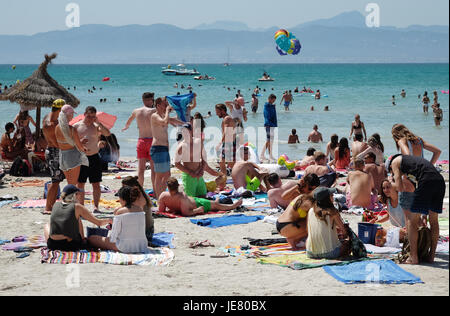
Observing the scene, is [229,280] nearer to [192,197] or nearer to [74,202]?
[74,202]

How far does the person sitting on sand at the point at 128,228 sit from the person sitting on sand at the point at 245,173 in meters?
3.18

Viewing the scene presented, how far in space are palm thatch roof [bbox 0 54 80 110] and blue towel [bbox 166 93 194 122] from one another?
3.29 meters

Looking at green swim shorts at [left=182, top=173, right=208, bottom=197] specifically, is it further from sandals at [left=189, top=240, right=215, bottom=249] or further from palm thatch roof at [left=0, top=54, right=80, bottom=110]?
palm thatch roof at [left=0, top=54, right=80, bottom=110]

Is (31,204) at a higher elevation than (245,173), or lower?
lower

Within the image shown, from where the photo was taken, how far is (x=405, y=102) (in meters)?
36.0

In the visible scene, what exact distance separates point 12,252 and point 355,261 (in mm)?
3212

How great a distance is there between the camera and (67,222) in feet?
18.4

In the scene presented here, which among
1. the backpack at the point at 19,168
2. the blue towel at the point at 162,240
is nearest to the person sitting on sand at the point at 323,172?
the blue towel at the point at 162,240

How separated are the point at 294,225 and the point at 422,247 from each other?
3.98 ft

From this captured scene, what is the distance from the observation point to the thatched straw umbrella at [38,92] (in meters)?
11.4

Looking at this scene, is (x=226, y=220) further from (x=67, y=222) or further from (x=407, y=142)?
(x=407, y=142)

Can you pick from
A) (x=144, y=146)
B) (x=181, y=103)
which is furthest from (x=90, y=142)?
(x=181, y=103)

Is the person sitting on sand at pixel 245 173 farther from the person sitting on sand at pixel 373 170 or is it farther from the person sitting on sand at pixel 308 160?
the person sitting on sand at pixel 308 160
